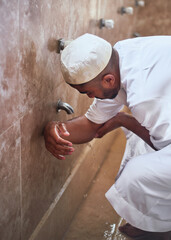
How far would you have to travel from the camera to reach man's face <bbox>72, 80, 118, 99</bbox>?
1.42m

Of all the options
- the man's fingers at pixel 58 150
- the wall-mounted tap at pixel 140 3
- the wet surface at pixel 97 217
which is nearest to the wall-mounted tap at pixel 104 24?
A: the man's fingers at pixel 58 150

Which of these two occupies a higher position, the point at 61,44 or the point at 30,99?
the point at 61,44

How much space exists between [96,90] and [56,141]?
28 centimetres

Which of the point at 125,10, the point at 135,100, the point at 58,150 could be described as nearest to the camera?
the point at 135,100

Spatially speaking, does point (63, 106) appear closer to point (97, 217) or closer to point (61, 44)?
point (61, 44)

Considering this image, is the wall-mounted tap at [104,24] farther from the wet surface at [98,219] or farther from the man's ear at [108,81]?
the wet surface at [98,219]

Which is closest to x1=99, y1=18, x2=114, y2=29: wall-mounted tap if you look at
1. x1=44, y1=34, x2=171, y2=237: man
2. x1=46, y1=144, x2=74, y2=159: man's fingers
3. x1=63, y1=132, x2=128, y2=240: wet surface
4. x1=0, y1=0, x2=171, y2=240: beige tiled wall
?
x1=0, y1=0, x2=171, y2=240: beige tiled wall

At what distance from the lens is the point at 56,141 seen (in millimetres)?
1442

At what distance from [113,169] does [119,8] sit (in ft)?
4.08

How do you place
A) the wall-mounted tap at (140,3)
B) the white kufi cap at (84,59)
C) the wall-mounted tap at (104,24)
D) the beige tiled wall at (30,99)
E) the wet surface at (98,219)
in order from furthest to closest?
1. the wall-mounted tap at (140,3)
2. the wall-mounted tap at (104,24)
3. the wet surface at (98,219)
4. the white kufi cap at (84,59)
5. the beige tiled wall at (30,99)

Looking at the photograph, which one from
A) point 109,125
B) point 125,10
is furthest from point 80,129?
point 125,10

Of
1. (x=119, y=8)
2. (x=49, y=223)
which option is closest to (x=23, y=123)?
(x=49, y=223)

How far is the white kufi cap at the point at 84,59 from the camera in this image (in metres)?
1.33

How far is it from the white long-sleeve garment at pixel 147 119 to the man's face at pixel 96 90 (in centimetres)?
6
